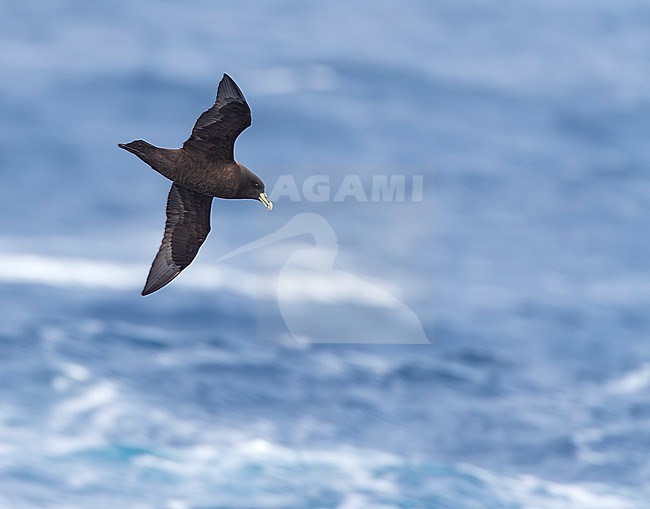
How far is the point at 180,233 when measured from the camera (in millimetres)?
18891

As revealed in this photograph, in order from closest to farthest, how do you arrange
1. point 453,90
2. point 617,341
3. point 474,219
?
1. point 617,341
2. point 474,219
3. point 453,90

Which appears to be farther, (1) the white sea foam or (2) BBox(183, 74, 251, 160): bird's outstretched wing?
(1) the white sea foam

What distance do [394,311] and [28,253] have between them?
26.0 metres

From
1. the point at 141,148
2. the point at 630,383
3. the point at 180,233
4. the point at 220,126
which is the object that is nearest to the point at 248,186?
the point at 220,126

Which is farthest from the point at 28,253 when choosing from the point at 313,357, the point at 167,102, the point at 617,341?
the point at 617,341

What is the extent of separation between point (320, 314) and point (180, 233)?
2725 inches

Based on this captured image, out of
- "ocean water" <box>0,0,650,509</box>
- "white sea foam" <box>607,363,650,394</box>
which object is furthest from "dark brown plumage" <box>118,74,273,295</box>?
"white sea foam" <box>607,363,650,394</box>

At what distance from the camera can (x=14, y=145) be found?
287 feet

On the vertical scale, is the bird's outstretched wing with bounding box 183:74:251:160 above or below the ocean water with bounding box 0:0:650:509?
below

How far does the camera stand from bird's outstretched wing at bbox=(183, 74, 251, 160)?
16188 mm

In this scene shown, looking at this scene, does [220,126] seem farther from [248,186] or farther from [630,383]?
[630,383]

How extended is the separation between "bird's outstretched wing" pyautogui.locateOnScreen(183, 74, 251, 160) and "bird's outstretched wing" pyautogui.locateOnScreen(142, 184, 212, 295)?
2.30 meters

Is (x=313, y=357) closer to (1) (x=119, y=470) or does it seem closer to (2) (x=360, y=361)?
(2) (x=360, y=361)

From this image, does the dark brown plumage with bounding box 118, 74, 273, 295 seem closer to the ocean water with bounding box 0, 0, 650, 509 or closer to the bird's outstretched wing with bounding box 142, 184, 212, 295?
the bird's outstretched wing with bounding box 142, 184, 212, 295
